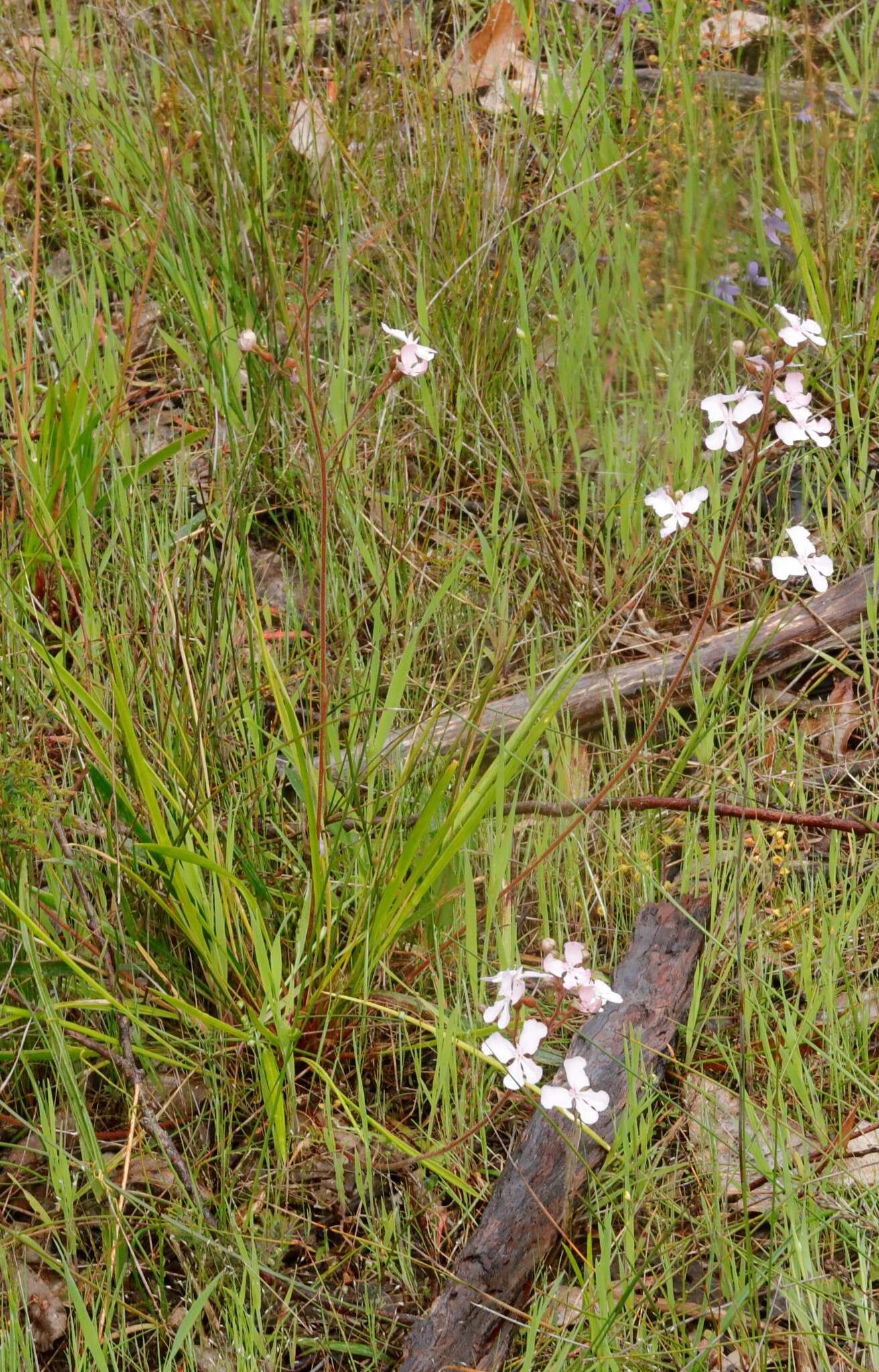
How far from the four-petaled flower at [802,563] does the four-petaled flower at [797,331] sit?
208 mm

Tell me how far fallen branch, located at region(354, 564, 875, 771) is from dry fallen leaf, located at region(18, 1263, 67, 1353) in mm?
895

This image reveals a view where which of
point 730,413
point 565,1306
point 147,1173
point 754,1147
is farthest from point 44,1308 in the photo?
point 730,413

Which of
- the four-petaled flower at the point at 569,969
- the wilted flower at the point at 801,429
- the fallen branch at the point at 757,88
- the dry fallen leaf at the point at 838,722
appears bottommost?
the dry fallen leaf at the point at 838,722

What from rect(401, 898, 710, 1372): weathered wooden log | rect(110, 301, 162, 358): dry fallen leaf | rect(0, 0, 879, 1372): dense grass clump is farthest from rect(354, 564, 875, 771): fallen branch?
rect(110, 301, 162, 358): dry fallen leaf

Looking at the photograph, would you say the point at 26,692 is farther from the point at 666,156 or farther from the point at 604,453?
the point at 666,156

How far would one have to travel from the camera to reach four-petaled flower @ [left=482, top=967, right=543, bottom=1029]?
1358 mm

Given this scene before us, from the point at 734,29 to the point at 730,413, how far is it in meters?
2.11

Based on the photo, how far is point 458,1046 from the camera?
1.63m

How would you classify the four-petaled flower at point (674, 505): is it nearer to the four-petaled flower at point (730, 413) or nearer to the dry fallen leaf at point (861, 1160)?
the four-petaled flower at point (730, 413)

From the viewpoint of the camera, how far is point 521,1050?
1357 millimetres

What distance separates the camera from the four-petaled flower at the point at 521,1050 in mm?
1341

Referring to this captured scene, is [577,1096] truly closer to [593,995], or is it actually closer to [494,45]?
[593,995]

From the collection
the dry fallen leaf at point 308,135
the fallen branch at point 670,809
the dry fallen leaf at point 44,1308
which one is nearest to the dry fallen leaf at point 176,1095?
the dry fallen leaf at point 44,1308

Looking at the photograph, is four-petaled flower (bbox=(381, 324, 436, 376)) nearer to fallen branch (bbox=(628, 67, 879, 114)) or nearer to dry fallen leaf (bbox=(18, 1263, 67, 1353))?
dry fallen leaf (bbox=(18, 1263, 67, 1353))
